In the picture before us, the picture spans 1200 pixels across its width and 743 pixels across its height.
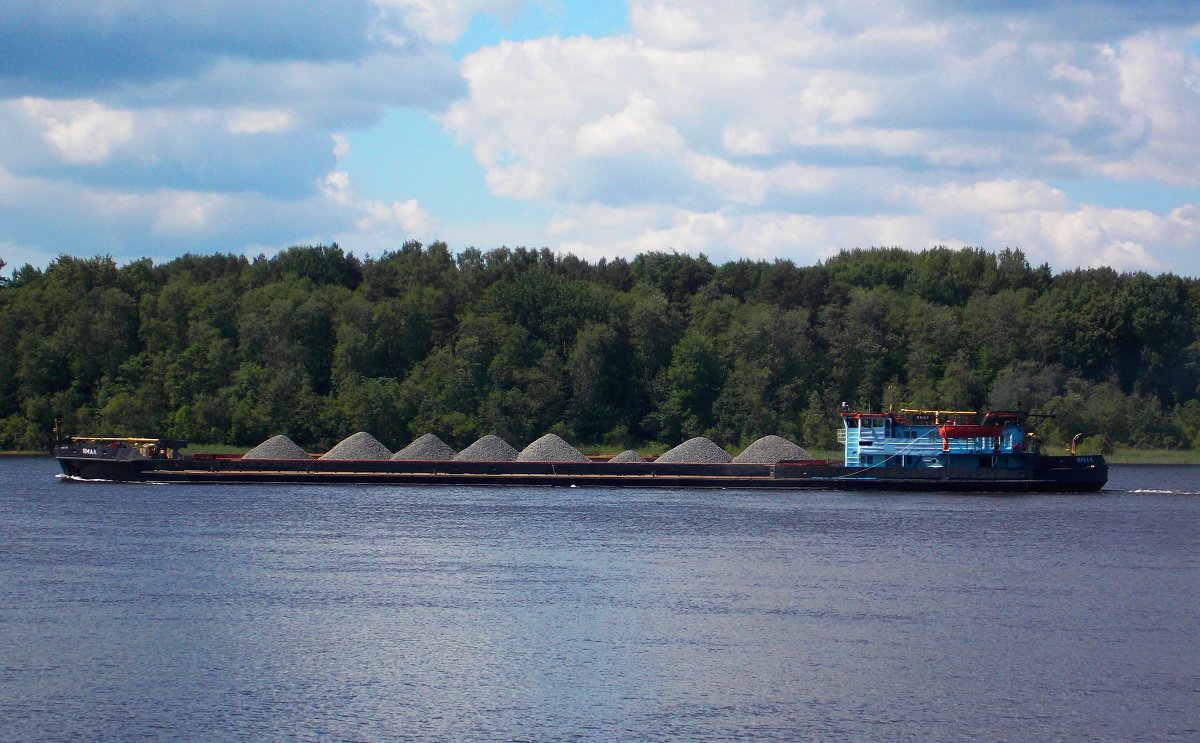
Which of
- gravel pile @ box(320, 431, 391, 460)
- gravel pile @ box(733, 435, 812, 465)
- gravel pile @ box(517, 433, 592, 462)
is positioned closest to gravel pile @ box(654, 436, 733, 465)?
gravel pile @ box(733, 435, 812, 465)

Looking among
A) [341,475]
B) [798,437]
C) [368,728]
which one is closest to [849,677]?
[368,728]

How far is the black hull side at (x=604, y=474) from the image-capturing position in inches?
2685

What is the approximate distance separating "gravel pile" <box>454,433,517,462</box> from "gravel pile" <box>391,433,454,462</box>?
81 centimetres

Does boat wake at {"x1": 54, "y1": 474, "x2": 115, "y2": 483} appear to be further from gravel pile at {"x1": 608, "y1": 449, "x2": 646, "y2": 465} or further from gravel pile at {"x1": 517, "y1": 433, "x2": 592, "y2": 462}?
gravel pile at {"x1": 608, "y1": 449, "x2": 646, "y2": 465}

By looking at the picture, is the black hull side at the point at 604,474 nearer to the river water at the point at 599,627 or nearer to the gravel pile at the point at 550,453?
the gravel pile at the point at 550,453

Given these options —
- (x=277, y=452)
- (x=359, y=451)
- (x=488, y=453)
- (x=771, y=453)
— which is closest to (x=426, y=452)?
(x=488, y=453)

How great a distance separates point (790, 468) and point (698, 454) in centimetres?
768

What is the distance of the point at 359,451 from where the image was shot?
8006cm

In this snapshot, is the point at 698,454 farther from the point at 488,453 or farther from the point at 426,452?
the point at 426,452

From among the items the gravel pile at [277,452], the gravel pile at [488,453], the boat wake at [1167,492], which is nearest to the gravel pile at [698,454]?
the gravel pile at [488,453]

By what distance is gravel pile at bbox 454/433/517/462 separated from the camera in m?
78.8

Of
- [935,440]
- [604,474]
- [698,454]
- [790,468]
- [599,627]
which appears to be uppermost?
[935,440]

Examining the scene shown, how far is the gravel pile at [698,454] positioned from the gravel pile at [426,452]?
41.1ft

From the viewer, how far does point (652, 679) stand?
92.2 ft
